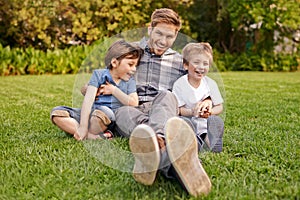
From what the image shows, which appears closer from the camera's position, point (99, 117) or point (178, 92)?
point (178, 92)

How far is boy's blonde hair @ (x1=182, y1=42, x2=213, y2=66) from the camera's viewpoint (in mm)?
2373

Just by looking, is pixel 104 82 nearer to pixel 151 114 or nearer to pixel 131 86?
pixel 131 86

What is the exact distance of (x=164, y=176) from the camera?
1927 millimetres

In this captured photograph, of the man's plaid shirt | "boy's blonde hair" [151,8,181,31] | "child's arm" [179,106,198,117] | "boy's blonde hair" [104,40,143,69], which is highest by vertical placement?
"boy's blonde hair" [151,8,181,31]

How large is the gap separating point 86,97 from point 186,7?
423 inches

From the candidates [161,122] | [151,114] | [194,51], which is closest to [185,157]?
[161,122]

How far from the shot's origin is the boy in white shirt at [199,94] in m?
2.32

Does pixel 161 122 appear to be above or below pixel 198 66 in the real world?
below

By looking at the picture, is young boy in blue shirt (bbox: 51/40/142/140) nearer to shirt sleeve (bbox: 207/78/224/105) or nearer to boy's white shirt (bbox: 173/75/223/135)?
boy's white shirt (bbox: 173/75/223/135)

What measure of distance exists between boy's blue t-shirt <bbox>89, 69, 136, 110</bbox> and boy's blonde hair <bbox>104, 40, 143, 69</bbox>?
0.08 meters

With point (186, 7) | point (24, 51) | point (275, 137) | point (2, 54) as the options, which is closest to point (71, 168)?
point (275, 137)

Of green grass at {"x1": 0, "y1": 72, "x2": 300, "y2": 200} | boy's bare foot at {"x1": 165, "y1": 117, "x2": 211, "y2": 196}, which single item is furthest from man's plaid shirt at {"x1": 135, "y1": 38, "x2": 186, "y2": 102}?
boy's bare foot at {"x1": 165, "y1": 117, "x2": 211, "y2": 196}

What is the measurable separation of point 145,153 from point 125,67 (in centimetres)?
83

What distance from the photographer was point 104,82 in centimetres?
252
